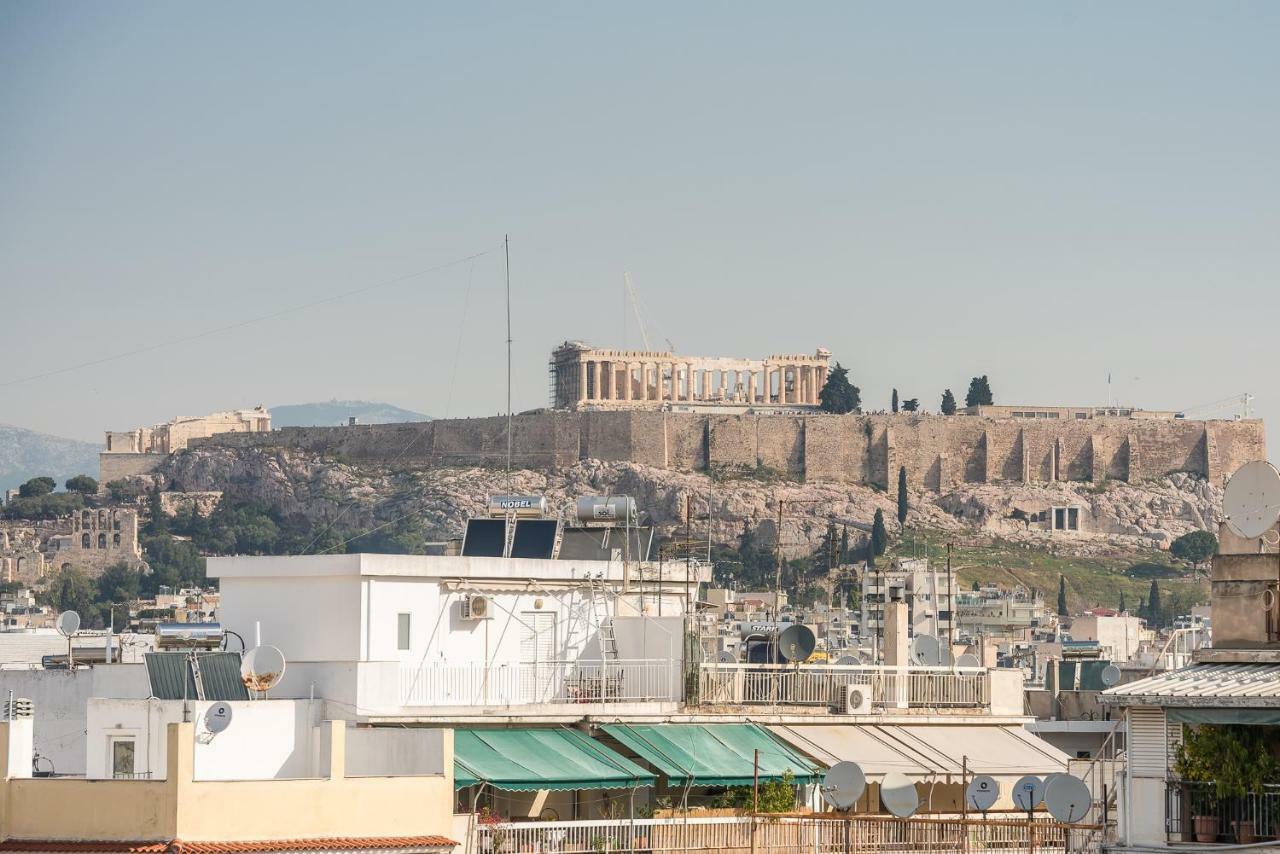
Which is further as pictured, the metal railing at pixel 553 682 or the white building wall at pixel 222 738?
the metal railing at pixel 553 682

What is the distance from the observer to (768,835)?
26312 millimetres

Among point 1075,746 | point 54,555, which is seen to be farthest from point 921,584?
point 54,555

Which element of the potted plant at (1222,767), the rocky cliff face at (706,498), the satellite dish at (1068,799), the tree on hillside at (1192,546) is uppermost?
the rocky cliff face at (706,498)

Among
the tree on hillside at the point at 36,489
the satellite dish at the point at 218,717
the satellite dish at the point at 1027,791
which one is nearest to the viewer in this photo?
the satellite dish at the point at 1027,791

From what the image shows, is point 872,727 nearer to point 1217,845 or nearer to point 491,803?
Answer: point 491,803

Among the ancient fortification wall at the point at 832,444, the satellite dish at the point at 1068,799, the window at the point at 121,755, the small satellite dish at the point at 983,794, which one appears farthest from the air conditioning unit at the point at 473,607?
the ancient fortification wall at the point at 832,444

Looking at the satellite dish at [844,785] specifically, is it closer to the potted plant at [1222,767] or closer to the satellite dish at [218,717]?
the potted plant at [1222,767]

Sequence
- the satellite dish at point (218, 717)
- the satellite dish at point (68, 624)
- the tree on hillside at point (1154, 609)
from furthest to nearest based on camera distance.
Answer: the tree on hillside at point (1154, 609) < the satellite dish at point (68, 624) < the satellite dish at point (218, 717)

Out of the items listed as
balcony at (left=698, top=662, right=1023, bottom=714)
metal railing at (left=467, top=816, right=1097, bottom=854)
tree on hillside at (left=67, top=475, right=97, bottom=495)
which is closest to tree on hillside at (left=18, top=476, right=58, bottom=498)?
tree on hillside at (left=67, top=475, right=97, bottom=495)

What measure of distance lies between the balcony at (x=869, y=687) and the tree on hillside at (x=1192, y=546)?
4450 inches

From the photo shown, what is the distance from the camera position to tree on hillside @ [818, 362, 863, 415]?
154 meters

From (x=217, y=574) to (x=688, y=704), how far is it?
535 cm

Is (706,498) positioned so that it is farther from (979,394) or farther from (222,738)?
(222,738)

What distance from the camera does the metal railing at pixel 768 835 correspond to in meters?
25.0
